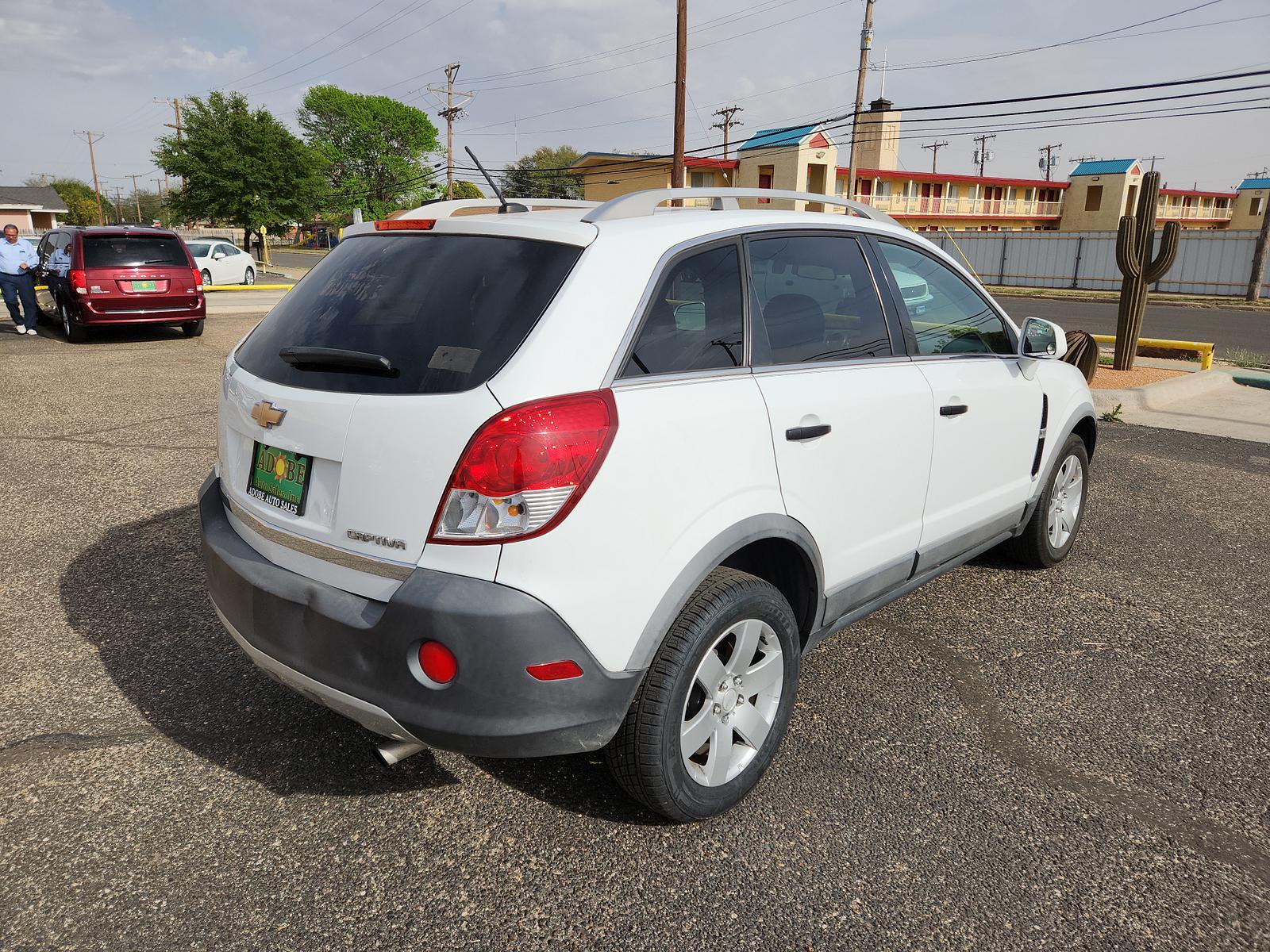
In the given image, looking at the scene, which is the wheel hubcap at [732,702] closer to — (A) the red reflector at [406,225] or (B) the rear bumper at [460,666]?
(B) the rear bumper at [460,666]

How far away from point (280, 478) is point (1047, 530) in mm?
3710

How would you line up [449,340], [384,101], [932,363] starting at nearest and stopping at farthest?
[449,340] < [932,363] < [384,101]

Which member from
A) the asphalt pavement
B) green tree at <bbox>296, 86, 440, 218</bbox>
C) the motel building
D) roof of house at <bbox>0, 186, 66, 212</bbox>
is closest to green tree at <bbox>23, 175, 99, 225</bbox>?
roof of house at <bbox>0, 186, 66, 212</bbox>

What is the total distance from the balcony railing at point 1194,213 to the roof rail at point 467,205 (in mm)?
74188

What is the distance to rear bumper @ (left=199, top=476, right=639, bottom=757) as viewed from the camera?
6.85ft

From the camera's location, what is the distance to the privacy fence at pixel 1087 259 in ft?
104

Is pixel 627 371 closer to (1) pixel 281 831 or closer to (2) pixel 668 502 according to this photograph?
(2) pixel 668 502

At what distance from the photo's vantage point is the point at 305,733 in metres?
3.06

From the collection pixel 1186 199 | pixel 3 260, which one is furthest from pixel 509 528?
pixel 1186 199

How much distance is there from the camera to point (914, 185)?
56375 millimetres

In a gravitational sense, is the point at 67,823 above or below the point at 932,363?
below

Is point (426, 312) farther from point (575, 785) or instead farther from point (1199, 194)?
point (1199, 194)

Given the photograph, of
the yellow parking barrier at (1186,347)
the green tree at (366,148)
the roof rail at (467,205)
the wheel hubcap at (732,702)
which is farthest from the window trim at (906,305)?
the green tree at (366,148)

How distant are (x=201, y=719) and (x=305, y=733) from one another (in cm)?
41
